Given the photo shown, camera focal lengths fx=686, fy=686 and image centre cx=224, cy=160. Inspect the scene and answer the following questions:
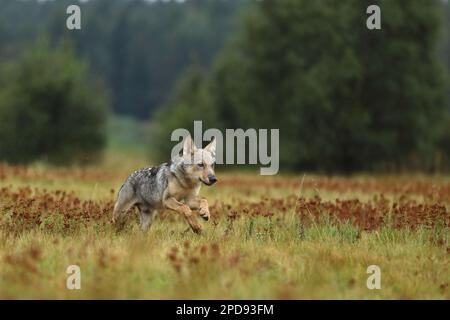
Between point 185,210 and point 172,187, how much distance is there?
21.7 inches

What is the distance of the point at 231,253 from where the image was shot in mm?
7574

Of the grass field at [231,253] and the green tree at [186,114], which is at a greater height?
the green tree at [186,114]

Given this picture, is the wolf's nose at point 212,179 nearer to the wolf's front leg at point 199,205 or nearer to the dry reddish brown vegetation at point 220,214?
the wolf's front leg at point 199,205

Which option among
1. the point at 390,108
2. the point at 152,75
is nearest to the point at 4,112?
the point at 390,108

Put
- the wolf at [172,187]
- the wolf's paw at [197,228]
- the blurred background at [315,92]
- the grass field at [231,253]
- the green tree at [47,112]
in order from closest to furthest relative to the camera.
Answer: the grass field at [231,253]
the wolf's paw at [197,228]
the wolf at [172,187]
the blurred background at [315,92]
the green tree at [47,112]

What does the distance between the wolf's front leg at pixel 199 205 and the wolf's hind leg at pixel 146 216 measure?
0.62 meters

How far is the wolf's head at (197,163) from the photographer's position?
9.74 m

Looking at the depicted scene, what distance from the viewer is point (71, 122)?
52.3m

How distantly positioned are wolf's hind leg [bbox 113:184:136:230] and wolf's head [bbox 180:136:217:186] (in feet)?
3.09

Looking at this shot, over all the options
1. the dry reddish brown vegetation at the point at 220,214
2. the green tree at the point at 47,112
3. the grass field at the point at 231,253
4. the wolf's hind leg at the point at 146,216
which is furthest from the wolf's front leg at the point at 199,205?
the green tree at the point at 47,112

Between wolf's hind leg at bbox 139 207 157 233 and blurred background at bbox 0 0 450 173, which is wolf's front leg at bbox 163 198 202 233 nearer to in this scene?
wolf's hind leg at bbox 139 207 157 233

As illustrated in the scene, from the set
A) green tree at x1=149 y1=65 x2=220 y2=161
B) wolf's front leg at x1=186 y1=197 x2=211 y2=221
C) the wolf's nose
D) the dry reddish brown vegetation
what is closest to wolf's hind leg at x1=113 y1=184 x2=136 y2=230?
the dry reddish brown vegetation

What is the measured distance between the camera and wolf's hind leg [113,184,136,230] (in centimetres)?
1008
